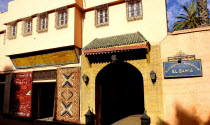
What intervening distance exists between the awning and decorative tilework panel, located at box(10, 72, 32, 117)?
571 cm

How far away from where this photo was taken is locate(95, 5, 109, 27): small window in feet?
32.3

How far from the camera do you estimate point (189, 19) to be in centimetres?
1638

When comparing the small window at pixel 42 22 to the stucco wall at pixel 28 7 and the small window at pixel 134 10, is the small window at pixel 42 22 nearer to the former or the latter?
the stucco wall at pixel 28 7

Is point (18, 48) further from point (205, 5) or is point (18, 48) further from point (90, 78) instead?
Answer: point (205, 5)

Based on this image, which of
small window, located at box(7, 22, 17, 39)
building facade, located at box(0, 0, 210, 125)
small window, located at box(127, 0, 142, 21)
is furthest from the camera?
small window, located at box(7, 22, 17, 39)

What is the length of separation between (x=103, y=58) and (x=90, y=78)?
1438 mm

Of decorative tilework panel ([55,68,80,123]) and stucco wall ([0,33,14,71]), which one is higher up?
stucco wall ([0,33,14,71])

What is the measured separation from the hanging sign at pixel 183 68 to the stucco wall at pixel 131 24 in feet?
4.76

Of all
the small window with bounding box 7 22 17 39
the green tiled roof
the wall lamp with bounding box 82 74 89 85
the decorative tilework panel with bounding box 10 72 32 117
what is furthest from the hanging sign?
the small window with bounding box 7 22 17 39

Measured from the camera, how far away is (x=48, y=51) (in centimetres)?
1064

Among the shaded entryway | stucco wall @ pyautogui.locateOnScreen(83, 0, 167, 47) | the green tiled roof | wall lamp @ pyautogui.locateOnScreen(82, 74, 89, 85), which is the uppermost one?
stucco wall @ pyautogui.locateOnScreen(83, 0, 167, 47)

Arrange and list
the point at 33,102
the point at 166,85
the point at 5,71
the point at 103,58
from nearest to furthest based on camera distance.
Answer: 1. the point at 166,85
2. the point at 103,58
3. the point at 33,102
4. the point at 5,71

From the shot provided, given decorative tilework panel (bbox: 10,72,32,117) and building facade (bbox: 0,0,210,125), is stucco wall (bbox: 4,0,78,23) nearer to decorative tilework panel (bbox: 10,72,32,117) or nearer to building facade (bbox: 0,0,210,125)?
building facade (bbox: 0,0,210,125)

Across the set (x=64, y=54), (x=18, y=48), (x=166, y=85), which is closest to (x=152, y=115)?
(x=166, y=85)
